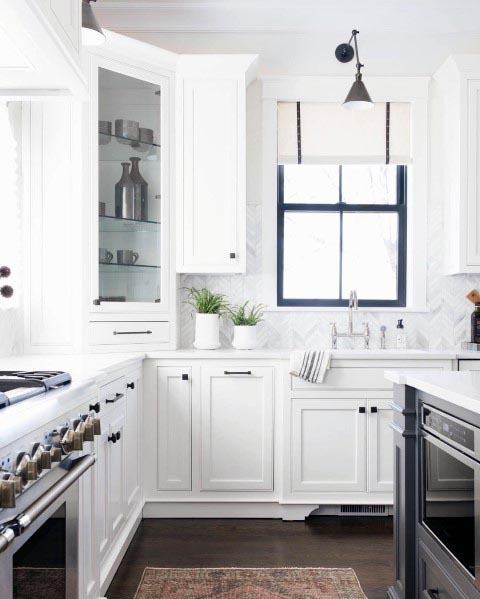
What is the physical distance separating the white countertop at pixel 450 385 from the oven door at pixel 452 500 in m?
0.16

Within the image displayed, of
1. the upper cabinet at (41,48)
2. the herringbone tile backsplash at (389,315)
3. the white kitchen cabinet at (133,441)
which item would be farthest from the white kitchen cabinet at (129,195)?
the upper cabinet at (41,48)

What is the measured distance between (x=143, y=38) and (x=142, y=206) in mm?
1247

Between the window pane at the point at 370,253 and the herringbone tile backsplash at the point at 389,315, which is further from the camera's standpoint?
the window pane at the point at 370,253

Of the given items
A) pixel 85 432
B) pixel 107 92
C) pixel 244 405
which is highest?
pixel 107 92

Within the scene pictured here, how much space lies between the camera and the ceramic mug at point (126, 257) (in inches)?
129

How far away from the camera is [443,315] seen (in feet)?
12.5

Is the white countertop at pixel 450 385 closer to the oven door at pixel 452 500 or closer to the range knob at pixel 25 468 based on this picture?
the oven door at pixel 452 500

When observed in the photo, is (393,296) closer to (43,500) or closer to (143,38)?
(143,38)

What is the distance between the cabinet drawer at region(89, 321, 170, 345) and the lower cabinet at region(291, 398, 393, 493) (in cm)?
87

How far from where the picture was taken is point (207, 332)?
352 cm

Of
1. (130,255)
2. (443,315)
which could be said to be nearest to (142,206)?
(130,255)

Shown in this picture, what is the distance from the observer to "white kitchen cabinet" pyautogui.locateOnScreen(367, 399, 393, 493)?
3221 millimetres

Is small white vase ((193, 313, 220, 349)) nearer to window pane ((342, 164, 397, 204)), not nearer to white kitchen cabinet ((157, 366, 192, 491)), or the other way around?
white kitchen cabinet ((157, 366, 192, 491))

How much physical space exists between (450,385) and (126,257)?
6.72ft
